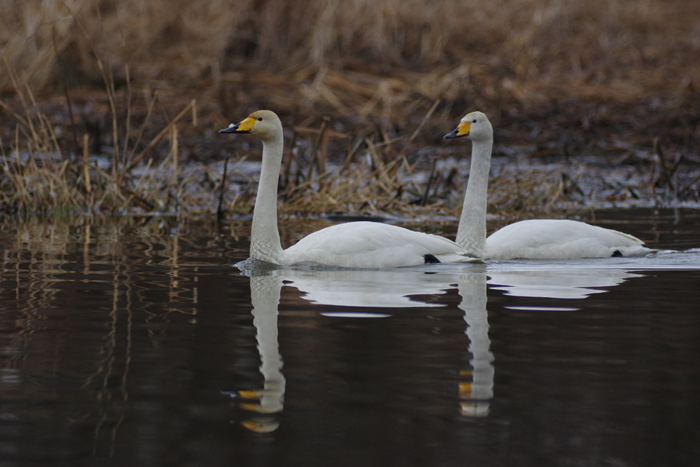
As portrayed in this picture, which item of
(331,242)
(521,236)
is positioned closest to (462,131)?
(521,236)

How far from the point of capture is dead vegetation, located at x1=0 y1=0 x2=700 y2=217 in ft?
35.3

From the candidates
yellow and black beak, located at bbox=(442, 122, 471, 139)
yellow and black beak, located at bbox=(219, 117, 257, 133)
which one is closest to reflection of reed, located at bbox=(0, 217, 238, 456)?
yellow and black beak, located at bbox=(219, 117, 257, 133)

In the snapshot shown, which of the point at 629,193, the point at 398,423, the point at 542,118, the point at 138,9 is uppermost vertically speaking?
the point at 138,9

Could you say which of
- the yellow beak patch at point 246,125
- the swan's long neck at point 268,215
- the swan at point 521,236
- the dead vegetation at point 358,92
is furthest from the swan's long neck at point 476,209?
the dead vegetation at point 358,92

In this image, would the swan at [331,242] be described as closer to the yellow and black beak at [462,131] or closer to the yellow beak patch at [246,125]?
the yellow beak patch at [246,125]

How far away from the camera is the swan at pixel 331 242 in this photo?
6531 millimetres

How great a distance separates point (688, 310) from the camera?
201 inches

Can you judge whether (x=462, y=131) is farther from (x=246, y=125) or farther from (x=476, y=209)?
(x=246, y=125)

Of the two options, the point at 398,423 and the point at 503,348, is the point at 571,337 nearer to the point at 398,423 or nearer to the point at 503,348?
the point at 503,348

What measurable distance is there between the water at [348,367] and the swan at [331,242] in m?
0.14

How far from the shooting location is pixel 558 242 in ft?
23.8

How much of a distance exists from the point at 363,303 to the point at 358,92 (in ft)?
33.4

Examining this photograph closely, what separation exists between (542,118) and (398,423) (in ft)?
38.6

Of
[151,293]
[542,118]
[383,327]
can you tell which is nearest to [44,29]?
[542,118]
